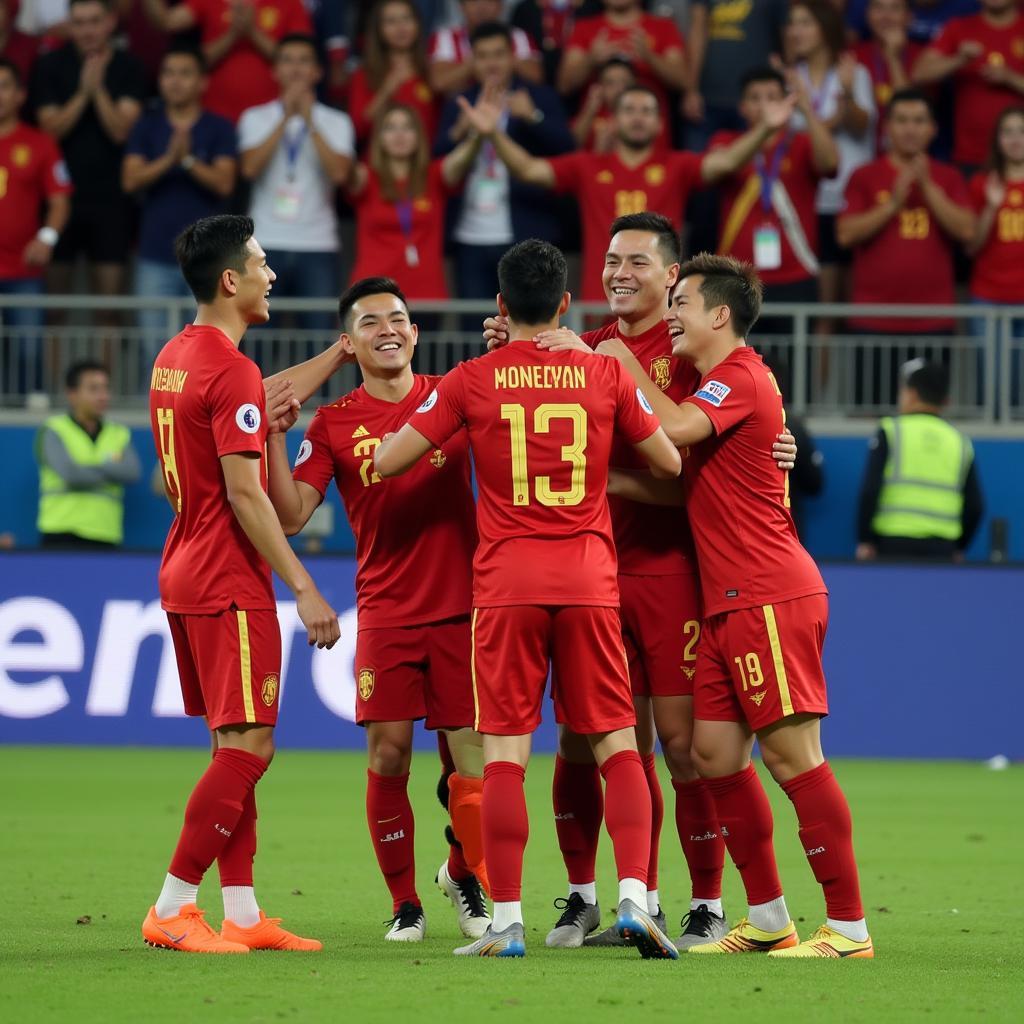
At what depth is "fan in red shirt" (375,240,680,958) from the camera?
6402 mm

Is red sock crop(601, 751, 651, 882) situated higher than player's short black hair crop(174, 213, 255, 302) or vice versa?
player's short black hair crop(174, 213, 255, 302)

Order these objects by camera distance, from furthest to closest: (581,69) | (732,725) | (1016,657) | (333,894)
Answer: (581,69)
(1016,657)
(333,894)
(732,725)

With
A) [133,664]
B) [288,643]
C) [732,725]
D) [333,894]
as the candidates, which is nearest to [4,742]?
[133,664]

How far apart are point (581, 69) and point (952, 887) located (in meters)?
9.20

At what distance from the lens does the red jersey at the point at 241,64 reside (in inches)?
630

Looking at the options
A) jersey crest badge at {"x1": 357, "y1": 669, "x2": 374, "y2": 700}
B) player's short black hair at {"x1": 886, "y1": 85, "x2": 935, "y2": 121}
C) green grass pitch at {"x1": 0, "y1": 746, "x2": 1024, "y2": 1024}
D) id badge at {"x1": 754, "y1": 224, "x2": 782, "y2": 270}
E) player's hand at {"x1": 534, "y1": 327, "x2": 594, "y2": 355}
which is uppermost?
player's short black hair at {"x1": 886, "y1": 85, "x2": 935, "y2": 121}

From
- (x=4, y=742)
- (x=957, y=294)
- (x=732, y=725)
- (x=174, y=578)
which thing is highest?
(x=957, y=294)

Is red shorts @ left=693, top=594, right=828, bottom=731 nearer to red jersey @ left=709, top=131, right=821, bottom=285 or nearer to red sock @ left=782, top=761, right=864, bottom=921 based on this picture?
red sock @ left=782, top=761, right=864, bottom=921

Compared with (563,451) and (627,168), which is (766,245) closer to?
(627,168)

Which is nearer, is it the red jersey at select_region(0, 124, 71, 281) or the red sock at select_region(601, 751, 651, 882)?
the red sock at select_region(601, 751, 651, 882)

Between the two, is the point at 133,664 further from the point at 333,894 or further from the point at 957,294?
the point at 957,294

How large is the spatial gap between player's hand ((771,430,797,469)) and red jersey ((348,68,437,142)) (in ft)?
30.4

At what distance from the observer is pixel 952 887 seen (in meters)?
8.34

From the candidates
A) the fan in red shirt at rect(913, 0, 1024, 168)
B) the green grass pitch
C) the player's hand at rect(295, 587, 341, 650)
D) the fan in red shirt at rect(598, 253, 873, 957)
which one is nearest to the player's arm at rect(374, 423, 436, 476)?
the player's hand at rect(295, 587, 341, 650)
